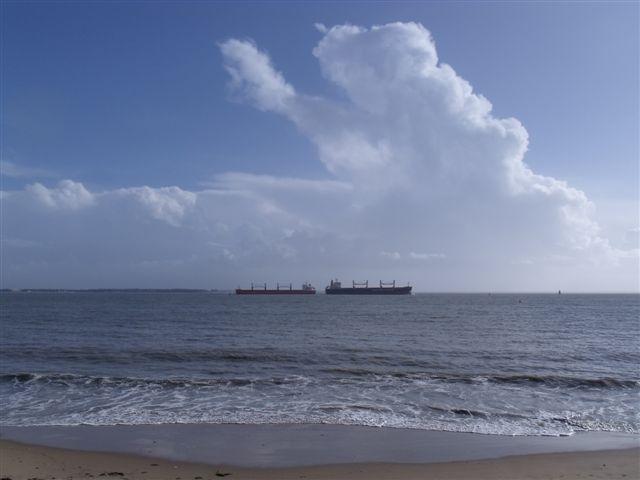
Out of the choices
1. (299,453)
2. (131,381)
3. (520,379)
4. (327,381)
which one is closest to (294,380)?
(327,381)

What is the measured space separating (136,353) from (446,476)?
930 inches

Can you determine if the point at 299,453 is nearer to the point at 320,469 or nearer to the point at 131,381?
the point at 320,469

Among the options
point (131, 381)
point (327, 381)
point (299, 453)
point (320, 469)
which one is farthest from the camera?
point (327, 381)

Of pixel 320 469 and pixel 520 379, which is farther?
pixel 520 379

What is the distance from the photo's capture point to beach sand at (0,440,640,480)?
10258 mm

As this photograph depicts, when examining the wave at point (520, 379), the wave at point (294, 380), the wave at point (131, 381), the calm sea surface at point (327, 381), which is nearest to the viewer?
the calm sea surface at point (327, 381)

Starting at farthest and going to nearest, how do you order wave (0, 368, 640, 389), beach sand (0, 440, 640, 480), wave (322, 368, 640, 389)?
wave (322, 368, 640, 389)
wave (0, 368, 640, 389)
beach sand (0, 440, 640, 480)

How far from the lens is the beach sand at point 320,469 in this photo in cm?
1026

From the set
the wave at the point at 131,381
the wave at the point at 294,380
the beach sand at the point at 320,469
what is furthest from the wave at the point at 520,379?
the beach sand at the point at 320,469

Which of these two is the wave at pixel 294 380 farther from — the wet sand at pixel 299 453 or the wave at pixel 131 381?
the wet sand at pixel 299 453

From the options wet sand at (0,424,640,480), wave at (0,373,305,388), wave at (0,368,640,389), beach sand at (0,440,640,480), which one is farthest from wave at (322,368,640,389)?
beach sand at (0,440,640,480)

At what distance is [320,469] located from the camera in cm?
1074

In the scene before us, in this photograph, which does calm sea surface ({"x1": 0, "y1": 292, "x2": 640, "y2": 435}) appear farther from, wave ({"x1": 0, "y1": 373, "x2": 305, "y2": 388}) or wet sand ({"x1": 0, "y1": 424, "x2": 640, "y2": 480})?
wet sand ({"x1": 0, "y1": 424, "x2": 640, "y2": 480})

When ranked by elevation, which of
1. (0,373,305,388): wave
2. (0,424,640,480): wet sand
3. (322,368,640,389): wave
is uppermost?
(0,424,640,480): wet sand
